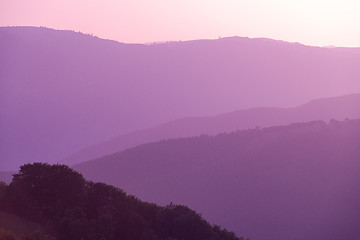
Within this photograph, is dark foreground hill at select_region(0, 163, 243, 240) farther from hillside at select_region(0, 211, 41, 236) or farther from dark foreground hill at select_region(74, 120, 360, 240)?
dark foreground hill at select_region(74, 120, 360, 240)

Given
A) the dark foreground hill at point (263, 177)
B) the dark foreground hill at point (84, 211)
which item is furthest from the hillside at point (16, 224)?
the dark foreground hill at point (263, 177)

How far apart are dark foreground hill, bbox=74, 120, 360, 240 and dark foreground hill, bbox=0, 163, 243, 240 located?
66842 mm

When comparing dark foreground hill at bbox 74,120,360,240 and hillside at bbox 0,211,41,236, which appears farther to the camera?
dark foreground hill at bbox 74,120,360,240

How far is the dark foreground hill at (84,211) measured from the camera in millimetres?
29719

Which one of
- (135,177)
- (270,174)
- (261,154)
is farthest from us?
(135,177)

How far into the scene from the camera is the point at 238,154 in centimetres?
14412

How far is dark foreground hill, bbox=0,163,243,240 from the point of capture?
1170 inches

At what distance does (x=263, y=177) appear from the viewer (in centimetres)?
12650

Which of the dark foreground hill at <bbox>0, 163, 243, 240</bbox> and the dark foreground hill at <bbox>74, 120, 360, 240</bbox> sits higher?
the dark foreground hill at <bbox>74, 120, 360, 240</bbox>

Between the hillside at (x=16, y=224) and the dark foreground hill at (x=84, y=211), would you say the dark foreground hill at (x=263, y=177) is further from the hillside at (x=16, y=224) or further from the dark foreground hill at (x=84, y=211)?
the hillside at (x=16, y=224)

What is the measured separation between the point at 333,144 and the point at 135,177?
41507mm

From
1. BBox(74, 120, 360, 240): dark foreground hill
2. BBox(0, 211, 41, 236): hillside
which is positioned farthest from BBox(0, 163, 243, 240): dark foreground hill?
BBox(74, 120, 360, 240): dark foreground hill

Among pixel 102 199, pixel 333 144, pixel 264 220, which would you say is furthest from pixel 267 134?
pixel 102 199

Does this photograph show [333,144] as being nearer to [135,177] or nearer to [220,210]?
[220,210]
